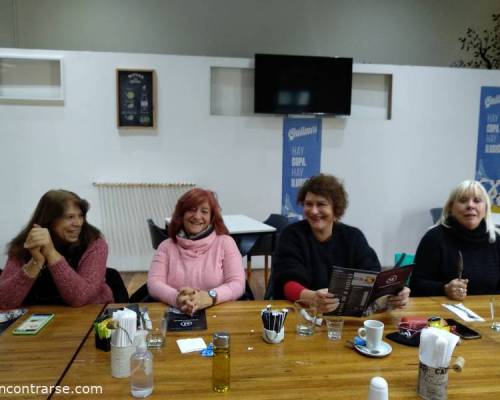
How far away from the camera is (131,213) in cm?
501

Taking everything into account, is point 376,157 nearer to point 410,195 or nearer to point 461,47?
point 410,195

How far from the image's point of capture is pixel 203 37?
5.54 meters

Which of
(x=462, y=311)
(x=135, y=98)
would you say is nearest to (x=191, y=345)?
(x=462, y=311)

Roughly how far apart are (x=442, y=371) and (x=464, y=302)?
100 cm

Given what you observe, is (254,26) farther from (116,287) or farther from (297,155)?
(116,287)

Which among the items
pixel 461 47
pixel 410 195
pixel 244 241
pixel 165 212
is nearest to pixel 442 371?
pixel 244 241

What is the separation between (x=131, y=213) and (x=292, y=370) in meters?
4.01

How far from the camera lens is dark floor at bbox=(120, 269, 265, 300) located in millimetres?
4500

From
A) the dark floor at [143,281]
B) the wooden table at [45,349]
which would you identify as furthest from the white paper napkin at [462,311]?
the dark floor at [143,281]

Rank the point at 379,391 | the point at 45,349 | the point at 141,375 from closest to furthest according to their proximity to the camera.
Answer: the point at 379,391 < the point at 141,375 < the point at 45,349

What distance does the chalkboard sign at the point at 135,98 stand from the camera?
4.85 metres

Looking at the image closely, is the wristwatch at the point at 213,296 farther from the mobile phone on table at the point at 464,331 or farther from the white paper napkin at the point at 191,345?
the mobile phone on table at the point at 464,331

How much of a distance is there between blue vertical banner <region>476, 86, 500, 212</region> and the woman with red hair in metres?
4.66

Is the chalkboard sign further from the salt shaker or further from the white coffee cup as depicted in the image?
the salt shaker
